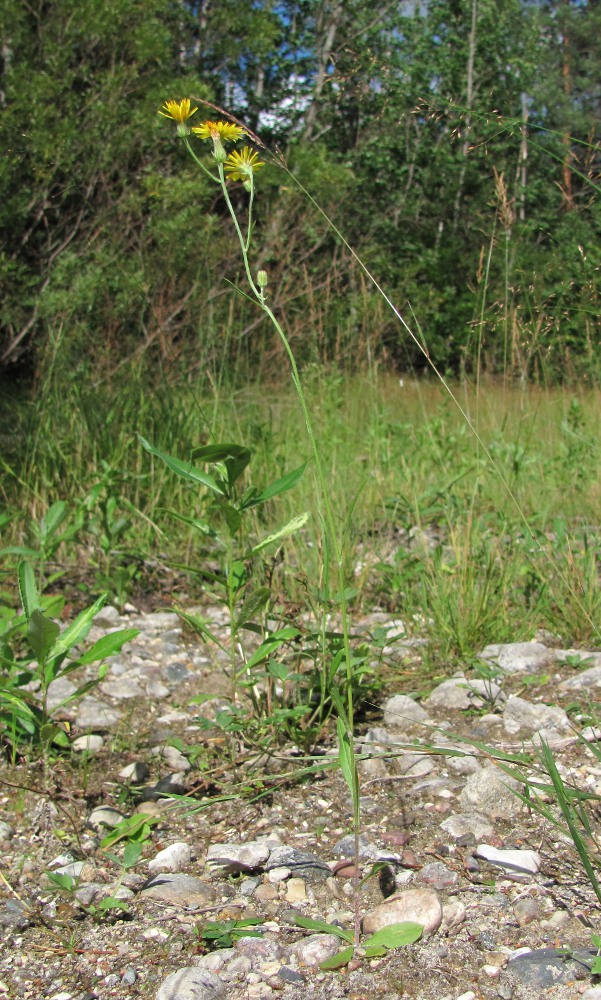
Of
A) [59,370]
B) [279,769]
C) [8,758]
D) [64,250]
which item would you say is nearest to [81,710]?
[8,758]

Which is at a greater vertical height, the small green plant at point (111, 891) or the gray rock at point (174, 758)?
the small green plant at point (111, 891)

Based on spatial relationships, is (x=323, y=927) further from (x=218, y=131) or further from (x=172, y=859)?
(x=218, y=131)

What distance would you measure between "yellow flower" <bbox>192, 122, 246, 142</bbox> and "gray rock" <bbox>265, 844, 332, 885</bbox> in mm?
1039

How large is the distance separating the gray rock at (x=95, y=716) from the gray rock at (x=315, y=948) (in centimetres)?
79

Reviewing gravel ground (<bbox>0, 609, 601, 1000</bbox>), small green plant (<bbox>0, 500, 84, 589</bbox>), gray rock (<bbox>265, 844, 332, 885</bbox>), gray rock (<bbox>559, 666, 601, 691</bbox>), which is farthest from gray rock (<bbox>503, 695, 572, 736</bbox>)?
small green plant (<bbox>0, 500, 84, 589</bbox>)

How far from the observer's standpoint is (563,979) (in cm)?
98

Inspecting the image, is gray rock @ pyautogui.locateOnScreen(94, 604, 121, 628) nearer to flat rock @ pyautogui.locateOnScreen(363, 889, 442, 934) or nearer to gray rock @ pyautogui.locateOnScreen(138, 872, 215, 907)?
gray rock @ pyautogui.locateOnScreen(138, 872, 215, 907)

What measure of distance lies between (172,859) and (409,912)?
0.40 m

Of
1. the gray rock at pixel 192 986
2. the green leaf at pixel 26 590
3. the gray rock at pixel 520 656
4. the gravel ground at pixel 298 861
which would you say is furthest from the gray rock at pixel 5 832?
the gray rock at pixel 520 656

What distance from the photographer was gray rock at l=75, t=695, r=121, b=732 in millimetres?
1776

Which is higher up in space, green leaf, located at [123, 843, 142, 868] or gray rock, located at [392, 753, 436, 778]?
green leaf, located at [123, 843, 142, 868]

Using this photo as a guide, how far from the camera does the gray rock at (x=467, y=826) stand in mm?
1319

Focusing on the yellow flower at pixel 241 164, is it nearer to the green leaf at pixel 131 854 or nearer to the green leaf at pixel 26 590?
the green leaf at pixel 26 590

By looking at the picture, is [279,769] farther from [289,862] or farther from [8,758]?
[8,758]
